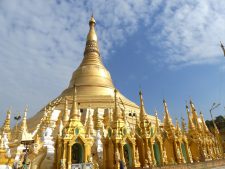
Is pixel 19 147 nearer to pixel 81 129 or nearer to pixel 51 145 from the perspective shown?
pixel 51 145

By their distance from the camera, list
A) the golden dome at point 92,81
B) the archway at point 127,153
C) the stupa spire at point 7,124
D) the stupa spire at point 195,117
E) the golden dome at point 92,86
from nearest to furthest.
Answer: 1. the archway at point 127,153
2. the stupa spire at point 7,124
3. the stupa spire at point 195,117
4. the golden dome at point 92,86
5. the golden dome at point 92,81

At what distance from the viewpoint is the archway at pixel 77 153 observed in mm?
16484

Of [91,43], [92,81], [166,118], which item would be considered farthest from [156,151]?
[91,43]

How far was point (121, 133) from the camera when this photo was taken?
17250 millimetres

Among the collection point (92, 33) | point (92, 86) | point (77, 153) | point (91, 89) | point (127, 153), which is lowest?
point (127, 153)

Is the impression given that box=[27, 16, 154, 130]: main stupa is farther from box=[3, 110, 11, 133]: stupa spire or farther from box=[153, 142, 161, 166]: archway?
box=[153, 142, 161, 166]: archway

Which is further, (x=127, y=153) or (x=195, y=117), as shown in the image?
(x=195, y=117)

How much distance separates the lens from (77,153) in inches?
662

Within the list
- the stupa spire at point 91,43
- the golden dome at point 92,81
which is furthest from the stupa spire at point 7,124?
the stupa spire at point 91,43

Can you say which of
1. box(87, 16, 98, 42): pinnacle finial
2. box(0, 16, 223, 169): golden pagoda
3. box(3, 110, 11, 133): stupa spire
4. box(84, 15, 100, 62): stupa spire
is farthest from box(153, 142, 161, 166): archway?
box(87, 16, 98, 42): pinnacle finial

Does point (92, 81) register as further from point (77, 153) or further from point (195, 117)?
point (77, 153)

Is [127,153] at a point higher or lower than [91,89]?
lower

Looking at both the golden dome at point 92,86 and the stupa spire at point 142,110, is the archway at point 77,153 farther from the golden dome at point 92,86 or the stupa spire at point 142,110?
the golden dome at point 92,86

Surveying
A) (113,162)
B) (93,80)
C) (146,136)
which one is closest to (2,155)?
(113,162)
